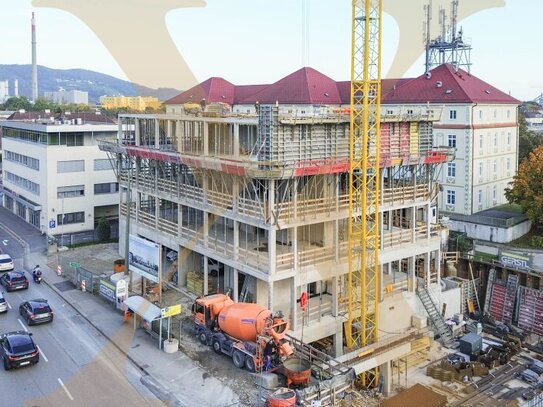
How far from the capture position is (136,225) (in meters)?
36.4

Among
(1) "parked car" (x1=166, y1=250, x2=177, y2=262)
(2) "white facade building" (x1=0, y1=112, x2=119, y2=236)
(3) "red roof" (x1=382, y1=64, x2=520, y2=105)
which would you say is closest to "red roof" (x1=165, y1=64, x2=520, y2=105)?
(3) "red roof" (x1=382, y1=64, x2=520, y2=105)

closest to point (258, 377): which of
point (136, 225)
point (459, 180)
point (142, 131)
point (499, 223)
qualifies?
point (136, 225)

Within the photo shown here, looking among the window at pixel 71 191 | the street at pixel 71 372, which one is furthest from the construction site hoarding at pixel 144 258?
the window at pixel 71 191

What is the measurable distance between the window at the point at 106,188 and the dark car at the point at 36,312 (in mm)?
21922

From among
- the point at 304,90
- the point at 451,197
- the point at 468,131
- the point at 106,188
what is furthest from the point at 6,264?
the point at 468,131

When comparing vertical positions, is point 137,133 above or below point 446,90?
below

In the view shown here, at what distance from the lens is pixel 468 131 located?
48.6 meters

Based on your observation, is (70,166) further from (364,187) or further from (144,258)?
(364,187)

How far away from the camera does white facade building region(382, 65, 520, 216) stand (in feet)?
161

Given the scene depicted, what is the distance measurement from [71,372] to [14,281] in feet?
39.4

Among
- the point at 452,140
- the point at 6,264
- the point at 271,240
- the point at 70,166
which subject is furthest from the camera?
the point at 452,140

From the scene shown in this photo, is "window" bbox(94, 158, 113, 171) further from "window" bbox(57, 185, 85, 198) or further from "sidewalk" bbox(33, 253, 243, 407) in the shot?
"sidewalk" bbox(33, 253, 243, 407)

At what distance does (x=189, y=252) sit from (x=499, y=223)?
2414cm

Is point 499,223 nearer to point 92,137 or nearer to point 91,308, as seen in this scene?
point 91,308
